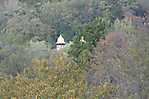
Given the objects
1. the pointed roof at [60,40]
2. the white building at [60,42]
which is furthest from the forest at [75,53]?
the white building at [60,42]

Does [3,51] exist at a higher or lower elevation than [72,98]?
lower

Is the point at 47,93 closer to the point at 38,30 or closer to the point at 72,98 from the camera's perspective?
the point at 72,98

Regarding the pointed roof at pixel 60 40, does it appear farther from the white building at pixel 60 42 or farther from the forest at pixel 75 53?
the forest at pixel 75 53

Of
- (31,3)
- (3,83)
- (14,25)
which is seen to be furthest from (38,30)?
(3,83)

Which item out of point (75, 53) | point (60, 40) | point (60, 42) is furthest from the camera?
point (60, 40)

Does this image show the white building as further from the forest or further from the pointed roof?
the forest

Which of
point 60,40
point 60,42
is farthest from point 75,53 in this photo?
point 60,40

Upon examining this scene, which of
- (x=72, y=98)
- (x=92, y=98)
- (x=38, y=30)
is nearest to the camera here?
(x=72, y=98)

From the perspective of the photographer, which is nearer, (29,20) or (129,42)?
(129,42)

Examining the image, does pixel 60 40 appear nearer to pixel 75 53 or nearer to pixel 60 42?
pixel 60 42
